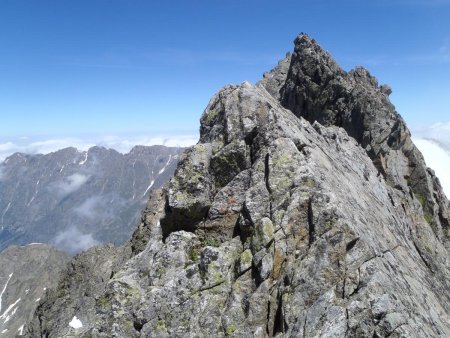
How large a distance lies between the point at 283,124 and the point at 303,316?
1132 centimetres

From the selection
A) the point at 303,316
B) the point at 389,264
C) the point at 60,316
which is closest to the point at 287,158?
the point at 389,264

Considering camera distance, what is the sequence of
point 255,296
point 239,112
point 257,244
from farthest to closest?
point 239,112, point 257,244, point 255,296

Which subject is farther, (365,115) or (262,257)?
(365,115)

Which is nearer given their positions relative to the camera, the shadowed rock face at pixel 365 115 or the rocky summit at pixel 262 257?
the rocky summit at pixel 262 257

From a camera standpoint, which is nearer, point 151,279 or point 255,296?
point 255,296

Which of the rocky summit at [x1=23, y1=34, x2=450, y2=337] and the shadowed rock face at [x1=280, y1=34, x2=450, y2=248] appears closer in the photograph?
the rocky summit at [x1=23, y1=34, x2=450, y2=337]

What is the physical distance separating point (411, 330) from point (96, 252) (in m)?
76.0

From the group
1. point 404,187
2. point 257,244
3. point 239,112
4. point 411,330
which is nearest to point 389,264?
point 411,330

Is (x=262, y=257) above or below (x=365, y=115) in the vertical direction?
below

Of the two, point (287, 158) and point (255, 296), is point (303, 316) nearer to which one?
point (255, 296)

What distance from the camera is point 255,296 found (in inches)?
666

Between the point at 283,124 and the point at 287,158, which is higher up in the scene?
the point at 283,124

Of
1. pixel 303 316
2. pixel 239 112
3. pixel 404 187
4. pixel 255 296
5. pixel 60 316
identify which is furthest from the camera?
pixel 60 316

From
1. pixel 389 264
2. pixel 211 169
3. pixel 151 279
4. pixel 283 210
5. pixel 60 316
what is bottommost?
pixel 60 316
